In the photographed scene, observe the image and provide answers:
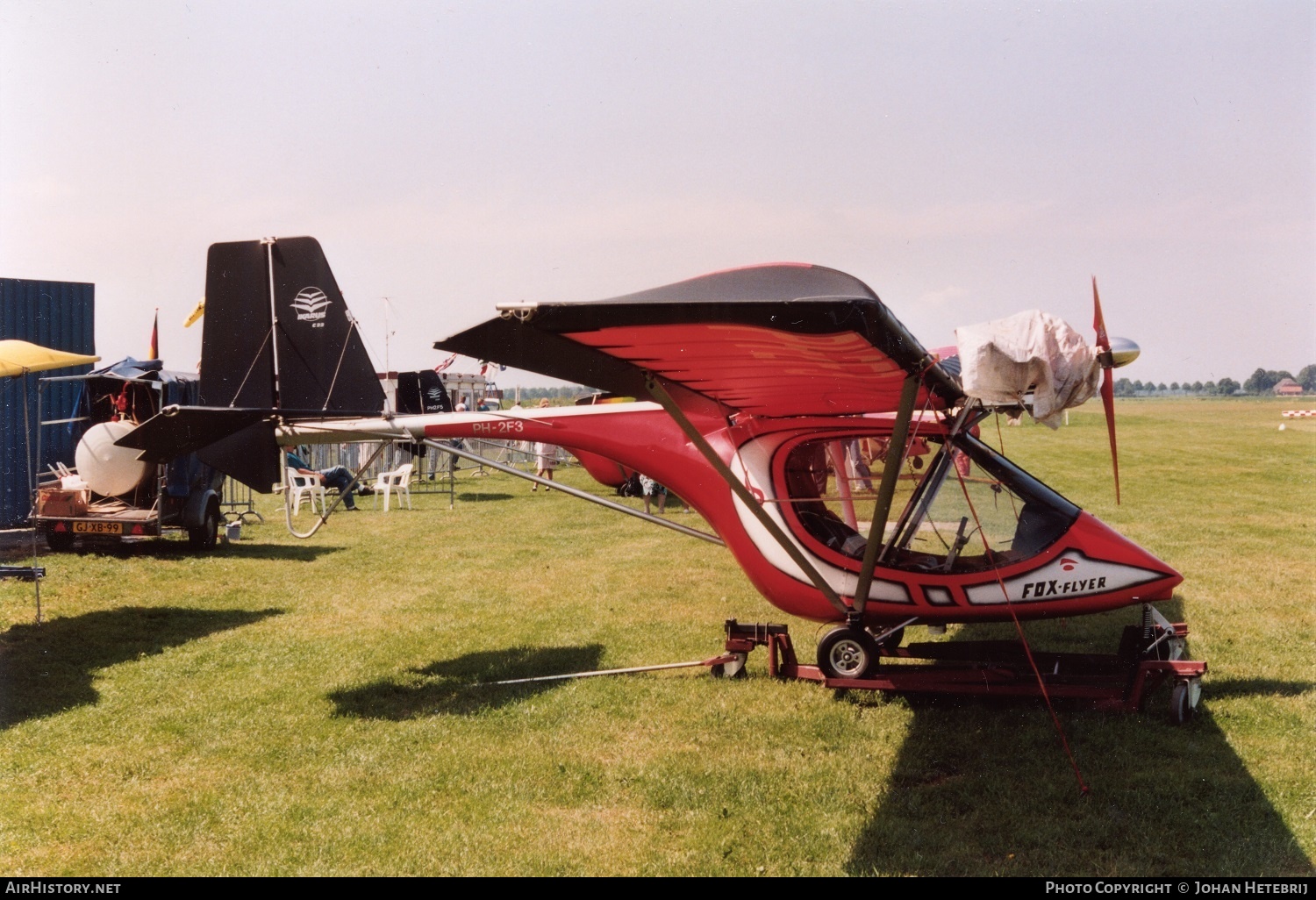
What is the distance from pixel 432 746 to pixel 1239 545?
12.6m

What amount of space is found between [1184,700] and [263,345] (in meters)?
7.52

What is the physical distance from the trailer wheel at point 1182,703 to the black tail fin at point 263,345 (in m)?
6.72

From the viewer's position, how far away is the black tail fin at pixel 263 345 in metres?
7.42

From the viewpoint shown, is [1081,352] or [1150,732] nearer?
→ [1081,352]

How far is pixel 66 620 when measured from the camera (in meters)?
9.15

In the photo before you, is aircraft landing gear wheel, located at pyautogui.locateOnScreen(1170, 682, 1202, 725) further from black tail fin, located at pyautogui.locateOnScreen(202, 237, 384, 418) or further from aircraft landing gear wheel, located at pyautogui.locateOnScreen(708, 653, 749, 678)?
black tail fin, located at pyautogui.locateOnScreen(202, 237, 384, 418)

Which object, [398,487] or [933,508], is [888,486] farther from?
[398,487]

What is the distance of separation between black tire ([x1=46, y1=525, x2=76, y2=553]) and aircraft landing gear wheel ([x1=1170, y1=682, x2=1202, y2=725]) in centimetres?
1367

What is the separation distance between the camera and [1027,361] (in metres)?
5.00

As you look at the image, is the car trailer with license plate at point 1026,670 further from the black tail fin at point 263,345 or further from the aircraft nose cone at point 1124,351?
the black tail fin at point 263,345

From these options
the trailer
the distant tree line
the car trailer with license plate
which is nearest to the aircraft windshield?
the car trailer with license plate

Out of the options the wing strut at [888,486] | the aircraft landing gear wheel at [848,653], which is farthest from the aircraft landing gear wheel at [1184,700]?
the wing strut at [888,486]
